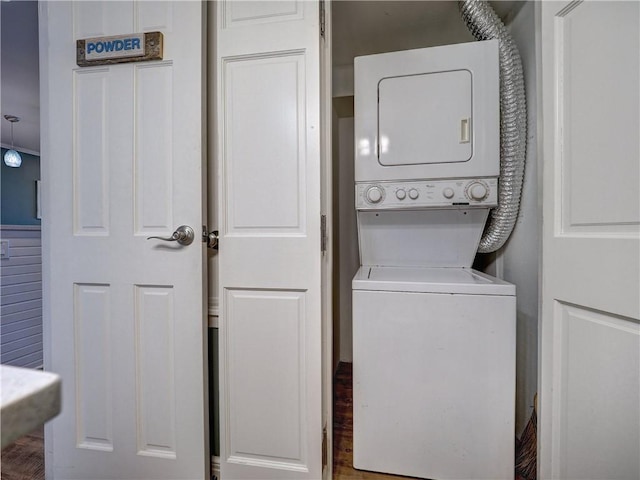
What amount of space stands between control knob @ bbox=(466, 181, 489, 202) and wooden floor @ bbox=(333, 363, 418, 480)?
133 centimetres

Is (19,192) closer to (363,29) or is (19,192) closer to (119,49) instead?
(119,49)

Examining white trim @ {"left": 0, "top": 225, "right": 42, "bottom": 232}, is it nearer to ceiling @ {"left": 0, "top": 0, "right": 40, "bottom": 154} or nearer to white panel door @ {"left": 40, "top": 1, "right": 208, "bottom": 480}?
ceiling @ {"left": 0, "top": 0, "right": 40, "bottom": 154}

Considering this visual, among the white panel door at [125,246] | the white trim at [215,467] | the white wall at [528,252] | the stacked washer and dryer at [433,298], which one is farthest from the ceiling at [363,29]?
the white trim at [215,467]

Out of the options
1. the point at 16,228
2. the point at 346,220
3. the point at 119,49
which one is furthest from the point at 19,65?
the point at 346,220

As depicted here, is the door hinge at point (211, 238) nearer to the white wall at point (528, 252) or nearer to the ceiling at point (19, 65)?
the white wall at point (528, 252)

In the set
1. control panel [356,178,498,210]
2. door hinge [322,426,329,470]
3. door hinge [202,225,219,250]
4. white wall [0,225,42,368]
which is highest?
control panel [356,178,498,210]

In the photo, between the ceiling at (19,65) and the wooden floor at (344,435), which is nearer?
the wooden floor at (344,435)

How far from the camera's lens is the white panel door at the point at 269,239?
3.85ft

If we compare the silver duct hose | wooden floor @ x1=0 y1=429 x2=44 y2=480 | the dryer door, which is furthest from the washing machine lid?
wooden floor @ x1=0 y1=429 x2=44 y2=480

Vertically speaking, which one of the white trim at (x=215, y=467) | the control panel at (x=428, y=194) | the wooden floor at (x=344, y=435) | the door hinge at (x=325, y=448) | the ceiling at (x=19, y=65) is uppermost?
the ceiling at (x=19, y=65)

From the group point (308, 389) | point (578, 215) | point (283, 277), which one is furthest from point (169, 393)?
point (578, 215)

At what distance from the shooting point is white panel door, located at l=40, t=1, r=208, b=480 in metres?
1.20

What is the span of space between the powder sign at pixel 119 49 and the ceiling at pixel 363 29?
0.83m

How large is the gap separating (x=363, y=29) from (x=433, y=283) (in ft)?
5.23
